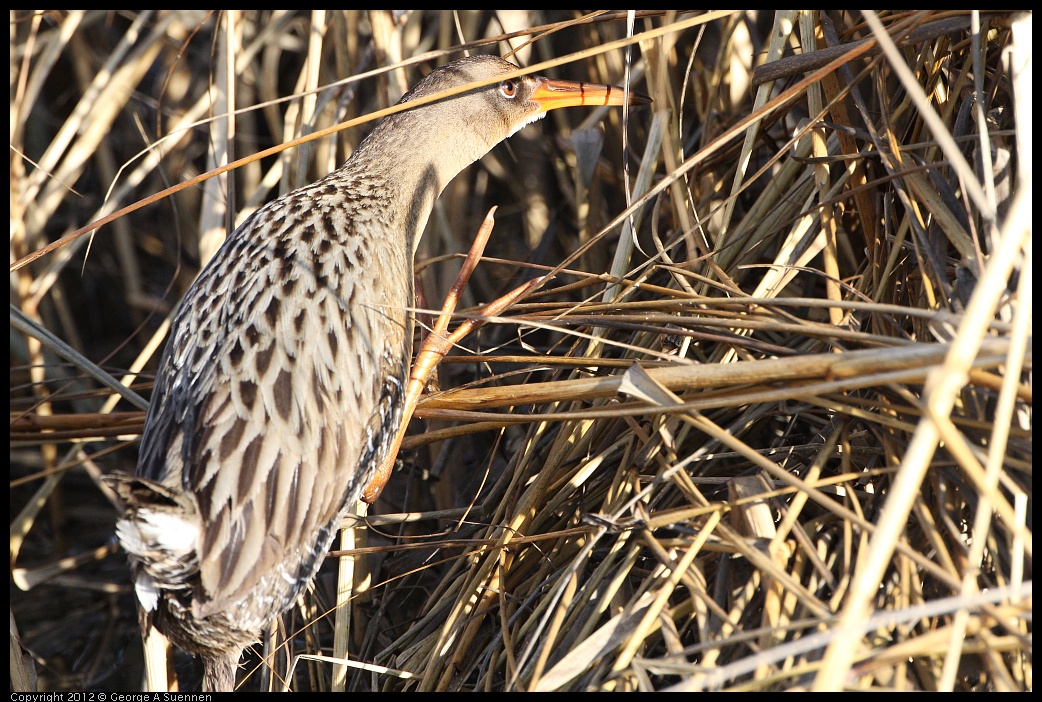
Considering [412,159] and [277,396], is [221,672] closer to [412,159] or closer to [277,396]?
[277,396]

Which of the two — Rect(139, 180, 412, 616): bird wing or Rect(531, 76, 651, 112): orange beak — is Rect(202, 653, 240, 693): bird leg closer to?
Rect(139, 180, 412, 616): bird wing

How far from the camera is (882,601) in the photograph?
1.65 m

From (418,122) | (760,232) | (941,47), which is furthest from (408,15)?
(941,47)

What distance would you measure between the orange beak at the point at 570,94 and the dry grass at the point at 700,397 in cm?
14

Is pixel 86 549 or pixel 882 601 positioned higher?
pixel 882 601

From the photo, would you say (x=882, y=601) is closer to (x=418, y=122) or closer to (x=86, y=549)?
(x=418, y=122)

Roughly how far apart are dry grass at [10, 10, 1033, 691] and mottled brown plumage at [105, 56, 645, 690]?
0.18m

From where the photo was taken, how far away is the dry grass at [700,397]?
1512mm

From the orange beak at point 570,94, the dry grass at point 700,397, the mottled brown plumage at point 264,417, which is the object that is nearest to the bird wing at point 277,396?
the mottled brown plumage at point 264,417

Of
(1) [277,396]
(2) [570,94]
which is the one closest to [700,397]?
(1) [277,396]

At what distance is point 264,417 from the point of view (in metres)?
1.97

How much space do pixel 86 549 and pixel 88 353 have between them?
91cm

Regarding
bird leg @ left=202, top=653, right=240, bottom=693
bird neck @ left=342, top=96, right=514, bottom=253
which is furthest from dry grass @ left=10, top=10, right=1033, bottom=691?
bird neck @ left=342, top=96, right=514, bottom=253

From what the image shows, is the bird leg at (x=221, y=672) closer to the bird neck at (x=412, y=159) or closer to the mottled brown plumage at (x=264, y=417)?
the mottled brown plumage at (x=264, y=417)
